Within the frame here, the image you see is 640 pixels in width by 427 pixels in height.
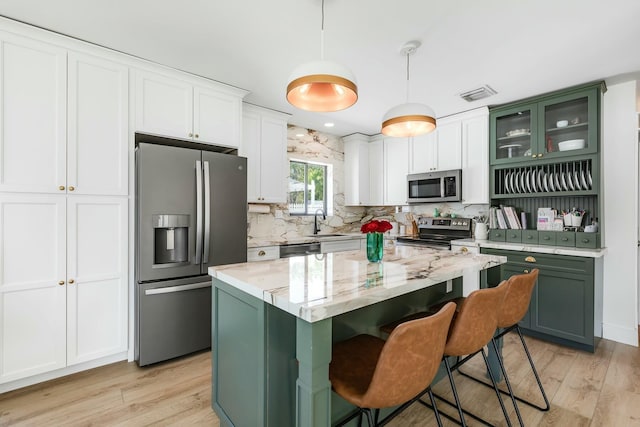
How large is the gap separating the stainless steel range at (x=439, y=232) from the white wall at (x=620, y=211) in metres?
1.39

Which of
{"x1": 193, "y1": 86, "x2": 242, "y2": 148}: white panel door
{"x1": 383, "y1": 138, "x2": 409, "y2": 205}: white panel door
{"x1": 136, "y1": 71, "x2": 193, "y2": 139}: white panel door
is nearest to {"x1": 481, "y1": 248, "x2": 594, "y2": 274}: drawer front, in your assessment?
{"x1": 383, "y1": 138, "x2": 409, "y2": 205}: white panel door

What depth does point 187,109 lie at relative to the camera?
284cm

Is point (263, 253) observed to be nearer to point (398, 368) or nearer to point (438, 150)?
point (398, 368)

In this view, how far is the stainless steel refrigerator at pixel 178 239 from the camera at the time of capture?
2473 mm

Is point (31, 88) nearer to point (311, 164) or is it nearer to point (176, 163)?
point (176, 163)

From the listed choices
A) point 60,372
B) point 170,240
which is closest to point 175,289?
point 170,240

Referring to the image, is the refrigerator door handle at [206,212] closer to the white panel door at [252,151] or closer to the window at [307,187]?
the white panel door at [252,151]

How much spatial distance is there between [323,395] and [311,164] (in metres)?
4.02

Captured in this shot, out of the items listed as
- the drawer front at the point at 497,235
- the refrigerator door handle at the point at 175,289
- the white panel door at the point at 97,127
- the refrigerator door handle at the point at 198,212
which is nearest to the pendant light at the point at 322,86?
the refrigerator door handle at the point at 198,212

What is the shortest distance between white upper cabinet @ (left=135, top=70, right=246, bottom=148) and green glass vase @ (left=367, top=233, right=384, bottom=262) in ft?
6.32

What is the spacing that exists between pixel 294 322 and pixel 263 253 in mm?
2094

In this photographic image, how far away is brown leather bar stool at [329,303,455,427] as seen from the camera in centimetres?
111

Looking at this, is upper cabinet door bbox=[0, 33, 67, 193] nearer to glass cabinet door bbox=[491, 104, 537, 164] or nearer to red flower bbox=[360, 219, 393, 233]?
red flower bbox=[360, 219, 393, 233]

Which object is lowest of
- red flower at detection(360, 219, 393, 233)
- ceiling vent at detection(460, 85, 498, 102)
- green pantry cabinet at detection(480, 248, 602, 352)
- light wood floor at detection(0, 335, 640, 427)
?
light wood floor at detection(0, 335, 640, 427)
